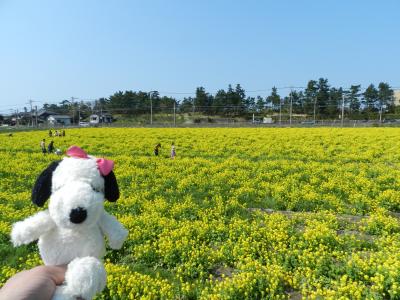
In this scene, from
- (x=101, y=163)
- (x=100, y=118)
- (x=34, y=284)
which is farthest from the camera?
(x=100, y=118)

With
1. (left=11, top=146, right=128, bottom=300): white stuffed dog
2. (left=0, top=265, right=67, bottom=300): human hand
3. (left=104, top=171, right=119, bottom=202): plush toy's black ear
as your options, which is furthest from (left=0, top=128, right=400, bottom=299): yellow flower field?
(left=0, top=265, right=67, bottom=300): human hand

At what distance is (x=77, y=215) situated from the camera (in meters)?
2.95

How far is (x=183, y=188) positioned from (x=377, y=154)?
51.7 ft

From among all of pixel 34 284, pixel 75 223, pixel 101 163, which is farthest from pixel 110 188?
pixel 34 284

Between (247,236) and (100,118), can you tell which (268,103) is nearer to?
(100,118)

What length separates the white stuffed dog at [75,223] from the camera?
9.41 ft

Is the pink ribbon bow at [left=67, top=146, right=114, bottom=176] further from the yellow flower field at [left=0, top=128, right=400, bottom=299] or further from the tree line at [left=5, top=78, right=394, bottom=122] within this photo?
the tree line at [left=5, top=78, right=394, bottom=122]

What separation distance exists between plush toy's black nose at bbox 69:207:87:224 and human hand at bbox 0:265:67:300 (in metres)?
0.46

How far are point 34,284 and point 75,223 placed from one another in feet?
1.78

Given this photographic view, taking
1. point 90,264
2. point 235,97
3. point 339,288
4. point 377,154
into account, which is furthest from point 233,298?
point 235,97

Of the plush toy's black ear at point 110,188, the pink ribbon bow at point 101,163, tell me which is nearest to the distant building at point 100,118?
the pink ribbon bow at point 101,163

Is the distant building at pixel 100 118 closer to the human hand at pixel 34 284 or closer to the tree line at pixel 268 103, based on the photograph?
the tree line at pixel 268 103

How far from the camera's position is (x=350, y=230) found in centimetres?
859

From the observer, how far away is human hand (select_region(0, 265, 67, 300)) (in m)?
2.56
